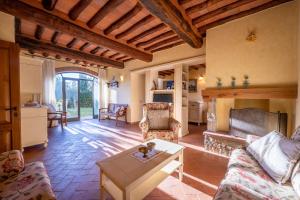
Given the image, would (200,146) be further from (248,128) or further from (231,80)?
(231,80)

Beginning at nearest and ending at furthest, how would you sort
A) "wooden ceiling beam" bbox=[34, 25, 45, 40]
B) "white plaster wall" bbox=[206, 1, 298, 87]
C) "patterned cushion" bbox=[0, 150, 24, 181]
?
"patterned cushion" bbox=[0, 150, 24, 181]
"white plaster wall" bbox=[206, 1, 298, 87]
"wooden ceiling beam" bbox=[34, 25, 45, 40]

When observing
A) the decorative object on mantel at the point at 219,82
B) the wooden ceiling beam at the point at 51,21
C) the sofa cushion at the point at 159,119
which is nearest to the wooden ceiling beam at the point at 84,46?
the wooden ceiling beam at the point at 51,21

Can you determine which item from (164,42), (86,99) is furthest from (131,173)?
(86,99)

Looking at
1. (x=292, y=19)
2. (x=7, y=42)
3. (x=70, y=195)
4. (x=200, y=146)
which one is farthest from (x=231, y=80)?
(x=7, y=42)

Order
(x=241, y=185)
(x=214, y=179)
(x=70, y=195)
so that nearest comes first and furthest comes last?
(x=241, y=185) < (x=70, y=195) < (x=214, y=179)

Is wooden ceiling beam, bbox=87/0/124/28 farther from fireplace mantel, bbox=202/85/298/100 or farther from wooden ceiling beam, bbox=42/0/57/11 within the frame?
fireplace mantel, bbox=202/85/298/100

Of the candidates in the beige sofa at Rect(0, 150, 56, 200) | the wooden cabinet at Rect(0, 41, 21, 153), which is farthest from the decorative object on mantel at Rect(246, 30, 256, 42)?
the wooden cabinet at Rect(0, 41, 21, 153)

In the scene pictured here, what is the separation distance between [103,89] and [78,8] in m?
4.80

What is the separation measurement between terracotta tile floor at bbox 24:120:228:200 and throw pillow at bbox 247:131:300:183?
2.39ft

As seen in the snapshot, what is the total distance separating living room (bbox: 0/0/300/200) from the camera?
140 centimetres

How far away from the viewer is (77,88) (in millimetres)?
6891

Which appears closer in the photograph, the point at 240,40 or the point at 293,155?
the point at 293,155

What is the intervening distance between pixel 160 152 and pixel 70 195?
1.17 meters

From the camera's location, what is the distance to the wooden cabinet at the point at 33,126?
3084mm
